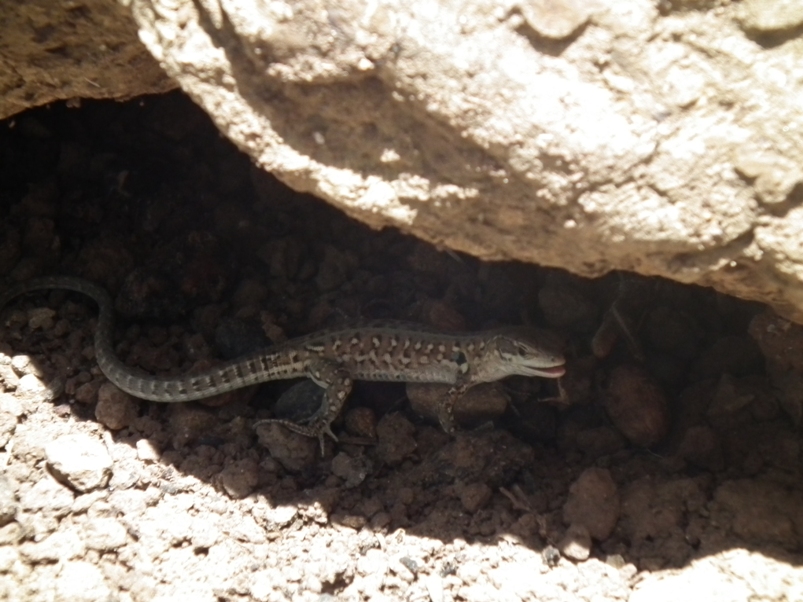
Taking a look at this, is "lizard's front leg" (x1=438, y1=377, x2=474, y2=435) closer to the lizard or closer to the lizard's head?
the lizard

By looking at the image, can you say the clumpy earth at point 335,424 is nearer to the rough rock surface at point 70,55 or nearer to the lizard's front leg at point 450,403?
the lizard's front leg at point 450,403

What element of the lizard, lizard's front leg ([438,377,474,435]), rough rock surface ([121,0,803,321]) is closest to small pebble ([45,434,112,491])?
the lizard

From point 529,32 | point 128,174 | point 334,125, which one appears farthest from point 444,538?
point 128,174

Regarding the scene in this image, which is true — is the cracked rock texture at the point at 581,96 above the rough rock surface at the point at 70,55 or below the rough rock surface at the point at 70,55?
above

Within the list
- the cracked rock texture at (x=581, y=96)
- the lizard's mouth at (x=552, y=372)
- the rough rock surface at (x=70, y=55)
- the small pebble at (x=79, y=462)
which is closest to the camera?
the cracked rock texture at (x=581, y=96)

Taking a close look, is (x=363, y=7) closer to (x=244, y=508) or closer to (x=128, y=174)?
A: (x=244, y=508)

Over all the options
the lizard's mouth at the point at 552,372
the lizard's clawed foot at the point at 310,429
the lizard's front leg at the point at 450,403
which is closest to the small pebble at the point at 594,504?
the lizard's mouth at the point at 552,372
